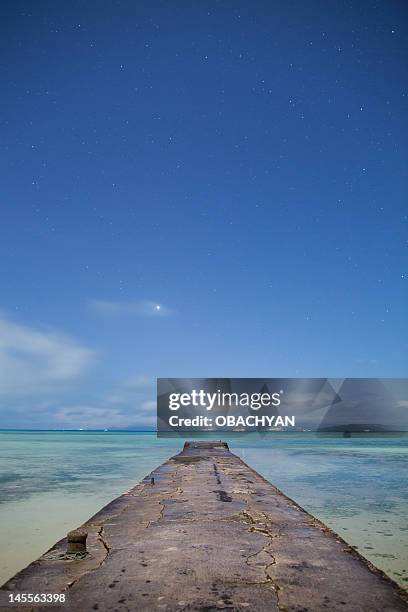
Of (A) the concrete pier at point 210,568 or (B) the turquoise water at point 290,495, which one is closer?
(A) the concrete pier at point 210,568

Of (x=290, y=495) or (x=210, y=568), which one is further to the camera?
(x=290, y=495)

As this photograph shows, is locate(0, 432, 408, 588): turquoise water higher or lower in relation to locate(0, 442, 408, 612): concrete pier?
lower

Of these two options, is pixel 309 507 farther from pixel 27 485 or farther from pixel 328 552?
pixel 27 485

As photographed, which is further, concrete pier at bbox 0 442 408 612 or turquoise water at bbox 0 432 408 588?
turquoise water at bbox 0 432 408 588

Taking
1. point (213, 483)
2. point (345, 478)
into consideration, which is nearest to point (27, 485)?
point (213, 483)

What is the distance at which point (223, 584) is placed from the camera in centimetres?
271

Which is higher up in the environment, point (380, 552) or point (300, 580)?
point (300, 580)

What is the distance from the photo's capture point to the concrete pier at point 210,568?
247cm

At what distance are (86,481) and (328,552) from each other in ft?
42.0

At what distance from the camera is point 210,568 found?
3.02 metres

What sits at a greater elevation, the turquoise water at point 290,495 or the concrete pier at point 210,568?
the concrete pier at point 210,568

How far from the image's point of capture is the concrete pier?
2473 millimetres

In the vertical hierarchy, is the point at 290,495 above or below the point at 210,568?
below

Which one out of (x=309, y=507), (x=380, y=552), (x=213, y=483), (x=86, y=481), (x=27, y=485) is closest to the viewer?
(x=380, y=552)
